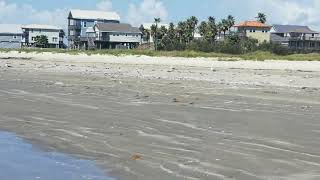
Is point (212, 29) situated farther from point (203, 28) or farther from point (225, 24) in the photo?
point (225, 24)

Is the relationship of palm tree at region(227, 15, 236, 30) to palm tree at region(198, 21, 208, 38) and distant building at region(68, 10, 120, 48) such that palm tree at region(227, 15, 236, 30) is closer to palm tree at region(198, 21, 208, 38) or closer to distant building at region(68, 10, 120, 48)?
palm tree at region(198, 21, 208, 38)

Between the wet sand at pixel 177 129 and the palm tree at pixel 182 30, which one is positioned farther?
→ the palm tree at pixel 182 30

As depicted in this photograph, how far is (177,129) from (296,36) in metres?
98.8

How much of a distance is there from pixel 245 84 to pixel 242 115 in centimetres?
1003

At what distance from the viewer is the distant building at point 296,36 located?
10344cm

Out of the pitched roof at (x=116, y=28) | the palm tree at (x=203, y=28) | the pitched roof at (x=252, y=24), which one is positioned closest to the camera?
the palm tree at (x=203, y=28)

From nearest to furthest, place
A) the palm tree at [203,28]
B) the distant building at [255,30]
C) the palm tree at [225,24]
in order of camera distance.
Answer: the palm tree at [203,28]
the palm tree at [225,24]
the distant building at [255,30]

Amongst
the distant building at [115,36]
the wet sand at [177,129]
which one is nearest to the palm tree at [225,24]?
the distant building at [115,36]

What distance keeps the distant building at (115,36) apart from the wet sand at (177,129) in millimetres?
87789

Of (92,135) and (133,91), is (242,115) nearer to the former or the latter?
(92,135)

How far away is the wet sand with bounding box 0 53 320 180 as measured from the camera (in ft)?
23.4

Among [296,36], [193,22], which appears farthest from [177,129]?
[296,36]

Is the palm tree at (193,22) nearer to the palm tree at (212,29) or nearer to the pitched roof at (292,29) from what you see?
the palm tree at (212,29)

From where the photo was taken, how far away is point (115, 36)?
107 m
